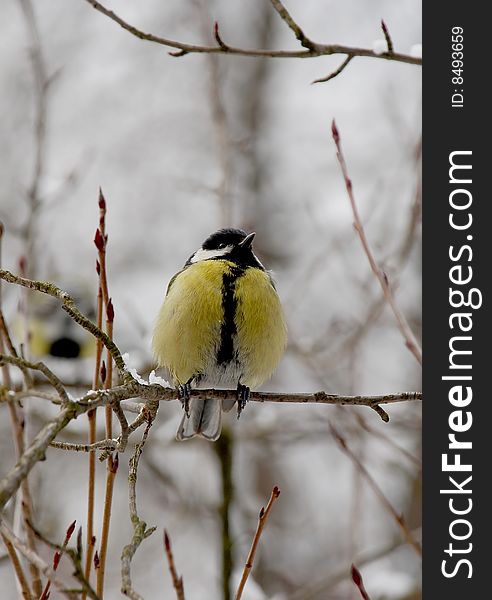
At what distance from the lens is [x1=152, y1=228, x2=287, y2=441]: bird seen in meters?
3.01

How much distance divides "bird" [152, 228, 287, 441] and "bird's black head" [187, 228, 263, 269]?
0.11m

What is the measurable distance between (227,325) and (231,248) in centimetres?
54

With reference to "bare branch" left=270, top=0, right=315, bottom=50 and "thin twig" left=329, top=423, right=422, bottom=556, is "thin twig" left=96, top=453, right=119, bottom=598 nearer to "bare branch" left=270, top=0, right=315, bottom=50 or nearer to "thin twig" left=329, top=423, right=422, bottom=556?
"thin twig" left=329, top=423, right=422, bottom=556

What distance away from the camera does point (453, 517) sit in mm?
2283

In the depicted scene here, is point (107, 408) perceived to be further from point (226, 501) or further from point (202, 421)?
point (226, 501)

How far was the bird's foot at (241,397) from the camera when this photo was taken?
2824 millimetres

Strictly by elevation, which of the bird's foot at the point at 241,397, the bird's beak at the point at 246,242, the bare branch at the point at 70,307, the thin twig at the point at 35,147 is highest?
the thin twig at the point at 35,147

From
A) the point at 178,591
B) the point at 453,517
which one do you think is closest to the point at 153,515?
the point at 453,517

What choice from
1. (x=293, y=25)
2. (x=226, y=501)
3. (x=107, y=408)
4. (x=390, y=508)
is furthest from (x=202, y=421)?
(x=293, y=25)

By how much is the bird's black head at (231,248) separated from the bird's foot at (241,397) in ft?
1.77

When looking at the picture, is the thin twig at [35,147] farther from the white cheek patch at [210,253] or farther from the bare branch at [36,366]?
the bare branch at [36,366]

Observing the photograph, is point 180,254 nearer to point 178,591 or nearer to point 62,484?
point 62,484

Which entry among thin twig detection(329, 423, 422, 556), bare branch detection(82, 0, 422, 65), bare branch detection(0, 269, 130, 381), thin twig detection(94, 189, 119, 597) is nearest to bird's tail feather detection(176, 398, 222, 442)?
thin twig detection(329, 423, 422, 556)

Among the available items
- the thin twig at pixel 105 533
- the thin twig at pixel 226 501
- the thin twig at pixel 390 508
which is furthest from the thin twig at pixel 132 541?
the thin twig at pixel 226 501
